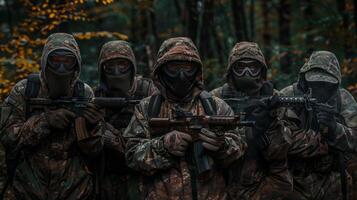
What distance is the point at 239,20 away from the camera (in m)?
19.3

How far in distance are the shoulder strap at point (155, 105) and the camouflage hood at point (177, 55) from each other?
7 cm

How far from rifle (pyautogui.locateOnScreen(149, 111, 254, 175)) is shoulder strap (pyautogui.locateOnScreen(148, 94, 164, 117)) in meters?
0.31

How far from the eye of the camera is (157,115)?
26.6 feet

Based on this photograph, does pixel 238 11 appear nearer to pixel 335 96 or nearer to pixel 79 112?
pixel 335 96

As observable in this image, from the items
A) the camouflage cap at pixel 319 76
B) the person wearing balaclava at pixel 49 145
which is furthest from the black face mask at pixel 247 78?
the person wearing balaclava at pixel 49 145

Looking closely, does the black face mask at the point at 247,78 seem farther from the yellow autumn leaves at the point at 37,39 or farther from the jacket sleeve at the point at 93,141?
the yellow autumn leaves at the point at 37,39

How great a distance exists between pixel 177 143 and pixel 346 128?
272cm

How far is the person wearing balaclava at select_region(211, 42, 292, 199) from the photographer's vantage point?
8562mm

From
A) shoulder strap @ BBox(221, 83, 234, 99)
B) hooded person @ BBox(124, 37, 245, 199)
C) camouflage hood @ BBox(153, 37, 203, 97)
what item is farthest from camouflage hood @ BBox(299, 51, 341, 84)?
camouflage hood @ BBox(153, 37, 203, 97)

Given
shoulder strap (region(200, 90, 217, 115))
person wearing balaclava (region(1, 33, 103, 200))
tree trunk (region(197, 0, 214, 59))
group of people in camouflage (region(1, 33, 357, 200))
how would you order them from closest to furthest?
group of people in camouflage (region(1, 33, 357, 200)) → shoulder strap (region(200, 90, 217, 115)) → person wearing balaclava (region(1, 33, 103, 200)) → tree trunk (region(197, 0, 214, 59))

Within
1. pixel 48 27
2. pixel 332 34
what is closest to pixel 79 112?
pixel 48 27

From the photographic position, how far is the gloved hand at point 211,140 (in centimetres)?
762

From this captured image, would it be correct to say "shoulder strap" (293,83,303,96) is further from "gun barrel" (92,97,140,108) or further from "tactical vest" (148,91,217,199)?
"gun barrel" (92,97,140,108)

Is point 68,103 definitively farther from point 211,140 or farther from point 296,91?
point 296,91
